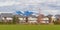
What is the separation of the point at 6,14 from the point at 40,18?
4.27 metres

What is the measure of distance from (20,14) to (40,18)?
2.67 meters

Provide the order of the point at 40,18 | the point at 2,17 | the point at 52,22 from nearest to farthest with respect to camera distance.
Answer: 1. the point at 52,22
2. the point at 40,18
3. the point at 2,17

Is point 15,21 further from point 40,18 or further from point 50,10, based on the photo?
point 50,10

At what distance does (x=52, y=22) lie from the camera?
19.9 meters

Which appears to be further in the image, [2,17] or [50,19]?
[2,17]

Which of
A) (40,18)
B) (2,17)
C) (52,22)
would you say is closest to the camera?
(52,22)

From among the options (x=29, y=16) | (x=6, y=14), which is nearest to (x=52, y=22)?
(x=29, y=16)

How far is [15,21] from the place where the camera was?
2055cm

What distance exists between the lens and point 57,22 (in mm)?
20516

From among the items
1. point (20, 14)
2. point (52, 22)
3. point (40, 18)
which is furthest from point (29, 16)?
point (52, 22)

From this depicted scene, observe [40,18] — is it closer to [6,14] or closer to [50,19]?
[50,19]

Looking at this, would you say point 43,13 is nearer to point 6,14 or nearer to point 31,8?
point 31,8

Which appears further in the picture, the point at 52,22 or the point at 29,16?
the point at 29,16

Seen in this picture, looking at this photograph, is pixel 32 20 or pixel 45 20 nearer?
pixel 45 20
